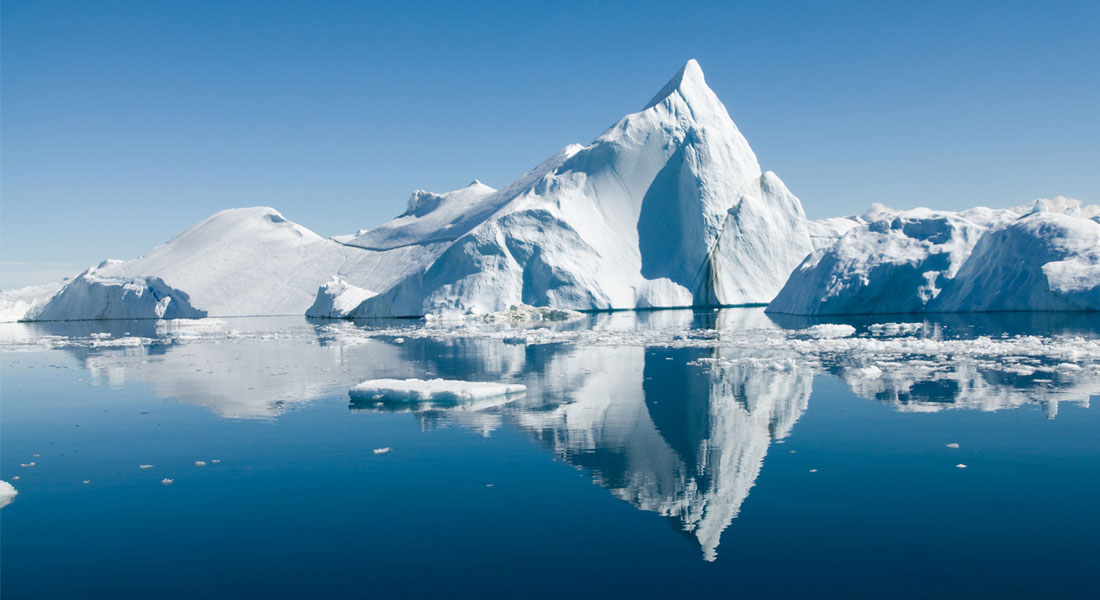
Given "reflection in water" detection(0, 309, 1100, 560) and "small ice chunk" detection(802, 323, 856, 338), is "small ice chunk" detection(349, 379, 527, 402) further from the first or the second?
"small ice chunk" detection(802, 323, 856, 338)

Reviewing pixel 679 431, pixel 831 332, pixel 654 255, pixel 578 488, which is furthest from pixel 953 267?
pixel 578 488

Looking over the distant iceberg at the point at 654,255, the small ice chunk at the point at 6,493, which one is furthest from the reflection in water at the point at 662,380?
the distant iceberg at the point at 654,255

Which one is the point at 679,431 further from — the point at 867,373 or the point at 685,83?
the point at 685,83

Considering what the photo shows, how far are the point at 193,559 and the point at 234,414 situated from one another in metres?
4.38

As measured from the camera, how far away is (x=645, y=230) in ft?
119

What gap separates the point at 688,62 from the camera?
38.5 m

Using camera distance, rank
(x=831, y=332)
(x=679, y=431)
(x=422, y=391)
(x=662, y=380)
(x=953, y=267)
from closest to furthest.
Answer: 1. (x=679, y=431)
2. (x=422, y=391)
3. (x=662, y=380)
4. (x=831, y=332)
5. (x=953, y=267)

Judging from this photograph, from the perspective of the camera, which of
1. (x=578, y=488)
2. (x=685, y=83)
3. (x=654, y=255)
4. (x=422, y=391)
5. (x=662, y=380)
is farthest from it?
(x=685, y=83)

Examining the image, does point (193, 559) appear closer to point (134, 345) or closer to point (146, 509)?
point (146, 509)

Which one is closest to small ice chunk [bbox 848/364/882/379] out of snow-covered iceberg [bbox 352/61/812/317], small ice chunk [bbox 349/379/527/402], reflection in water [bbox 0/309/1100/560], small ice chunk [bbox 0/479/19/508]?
reflection in water [bbox 0/309/1100/560]

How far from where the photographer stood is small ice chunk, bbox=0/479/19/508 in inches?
Answer: 196

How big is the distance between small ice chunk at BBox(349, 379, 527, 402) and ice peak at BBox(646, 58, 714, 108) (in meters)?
31.0

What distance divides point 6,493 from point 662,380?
6.85 meters

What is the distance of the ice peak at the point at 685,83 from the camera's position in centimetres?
3755
